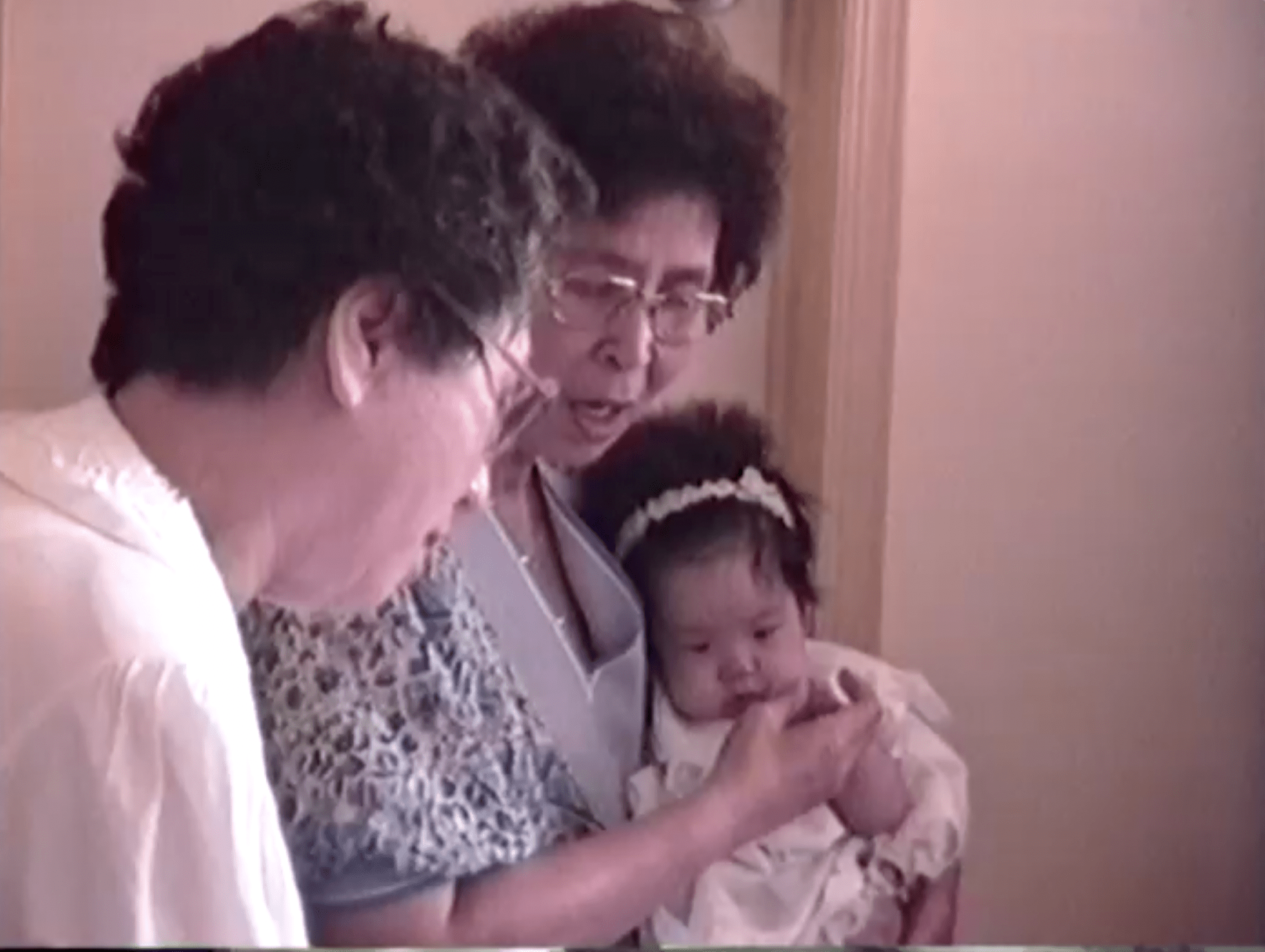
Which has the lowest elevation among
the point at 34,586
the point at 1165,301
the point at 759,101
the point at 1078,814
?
the point at 1078,814

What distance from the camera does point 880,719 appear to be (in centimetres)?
99

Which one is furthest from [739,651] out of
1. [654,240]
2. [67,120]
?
[67,120]

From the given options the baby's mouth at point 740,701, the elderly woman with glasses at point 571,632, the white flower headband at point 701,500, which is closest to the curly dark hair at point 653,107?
the elderly woman with glasses at point 571,632

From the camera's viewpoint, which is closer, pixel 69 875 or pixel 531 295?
pixel 69 875

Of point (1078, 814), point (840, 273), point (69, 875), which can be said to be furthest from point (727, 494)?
point (69, 875)

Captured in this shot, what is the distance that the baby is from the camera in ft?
3.15

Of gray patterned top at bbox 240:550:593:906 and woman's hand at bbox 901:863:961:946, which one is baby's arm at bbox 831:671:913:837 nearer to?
woman's hand at bbox 901:863:961:946

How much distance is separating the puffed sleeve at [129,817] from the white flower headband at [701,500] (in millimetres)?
244

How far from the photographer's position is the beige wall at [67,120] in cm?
93

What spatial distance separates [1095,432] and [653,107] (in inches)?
12.5

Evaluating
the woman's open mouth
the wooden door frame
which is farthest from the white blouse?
the wooden door frame

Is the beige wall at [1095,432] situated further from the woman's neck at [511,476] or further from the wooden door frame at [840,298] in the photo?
the woman's neck at [511,476]

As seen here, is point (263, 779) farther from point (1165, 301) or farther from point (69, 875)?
point (1165, 301)

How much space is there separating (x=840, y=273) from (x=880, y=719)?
0.81ft
